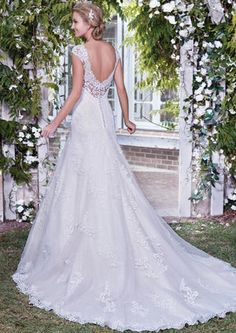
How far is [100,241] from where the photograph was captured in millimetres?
3328

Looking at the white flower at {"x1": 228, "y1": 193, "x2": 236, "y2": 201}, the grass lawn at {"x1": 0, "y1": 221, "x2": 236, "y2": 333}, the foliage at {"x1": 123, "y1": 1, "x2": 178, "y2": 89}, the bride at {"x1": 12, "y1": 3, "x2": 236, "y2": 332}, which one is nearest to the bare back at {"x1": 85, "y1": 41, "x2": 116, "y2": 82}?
the bride at {"x1": 12, "y1": 3, "x2": 236, "y2": 332}

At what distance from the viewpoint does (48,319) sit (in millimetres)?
2998

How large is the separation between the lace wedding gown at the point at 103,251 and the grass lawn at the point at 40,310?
0.06 meters

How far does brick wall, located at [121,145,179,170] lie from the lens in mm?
8453

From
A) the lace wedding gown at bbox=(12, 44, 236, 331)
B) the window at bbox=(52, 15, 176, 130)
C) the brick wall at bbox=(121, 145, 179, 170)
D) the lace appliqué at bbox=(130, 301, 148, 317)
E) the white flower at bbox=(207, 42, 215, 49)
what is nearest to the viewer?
the lace appliqué at bbox=(130, 301, 148, 317)

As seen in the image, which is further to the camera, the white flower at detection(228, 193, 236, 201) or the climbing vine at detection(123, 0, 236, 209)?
the white flower at detection(228, 193, 236, 201)

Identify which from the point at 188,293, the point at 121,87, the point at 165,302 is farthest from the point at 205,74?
the point at 165,302

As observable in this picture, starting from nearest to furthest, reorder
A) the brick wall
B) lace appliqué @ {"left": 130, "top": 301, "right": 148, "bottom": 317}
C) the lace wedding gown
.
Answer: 1. lace appliqué @ {"left": 130, "top": 301, "right": 148, "bottom": 317}
2. the lace wedding gown
3. the brick wall

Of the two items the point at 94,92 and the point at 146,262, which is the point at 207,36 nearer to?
the point at 94,92

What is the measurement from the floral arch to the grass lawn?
495mm

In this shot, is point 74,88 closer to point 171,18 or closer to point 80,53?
point 80,53

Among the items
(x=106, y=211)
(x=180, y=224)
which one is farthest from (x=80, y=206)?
(x=180, y=224)

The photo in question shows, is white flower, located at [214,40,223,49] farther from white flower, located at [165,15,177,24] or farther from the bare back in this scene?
the bare back

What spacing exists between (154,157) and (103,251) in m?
5.42
